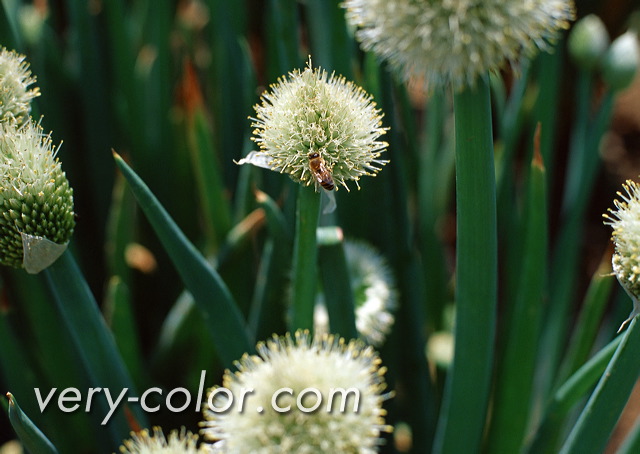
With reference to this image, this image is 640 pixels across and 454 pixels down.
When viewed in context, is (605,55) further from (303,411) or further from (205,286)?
(303,411)

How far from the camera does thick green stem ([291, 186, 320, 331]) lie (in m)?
0.87

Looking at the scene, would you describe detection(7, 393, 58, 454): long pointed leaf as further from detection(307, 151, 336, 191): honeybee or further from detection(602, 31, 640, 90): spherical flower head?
detection(602, 31, 640, 90): spherical flower head

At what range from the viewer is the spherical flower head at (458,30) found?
0.64m

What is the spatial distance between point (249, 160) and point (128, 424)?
19.6 inches

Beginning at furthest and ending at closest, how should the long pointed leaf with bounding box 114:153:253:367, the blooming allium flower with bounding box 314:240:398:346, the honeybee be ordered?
the blooming allium flower with bounding box 314:240:398:346, the long pointed leaf with bounding box 114:153:253:367, the honeybee

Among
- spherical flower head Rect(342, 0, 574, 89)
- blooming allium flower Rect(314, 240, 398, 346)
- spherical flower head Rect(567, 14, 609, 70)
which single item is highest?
spherical flower head Rect(342, 0, 574, 89)

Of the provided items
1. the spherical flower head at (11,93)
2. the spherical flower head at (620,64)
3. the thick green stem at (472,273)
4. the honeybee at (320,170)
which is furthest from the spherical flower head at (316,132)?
the spherical flower head at (620,64)

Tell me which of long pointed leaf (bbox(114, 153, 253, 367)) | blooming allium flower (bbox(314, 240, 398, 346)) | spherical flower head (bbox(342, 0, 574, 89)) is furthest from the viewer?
blooming allium flower (bbox(314, 240, 398, 346))

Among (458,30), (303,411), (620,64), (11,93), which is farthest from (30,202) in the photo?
(620,64)

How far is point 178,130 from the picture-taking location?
1.84 metres

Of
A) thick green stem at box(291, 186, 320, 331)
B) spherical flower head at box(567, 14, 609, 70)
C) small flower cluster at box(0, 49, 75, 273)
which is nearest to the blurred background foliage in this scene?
spherical flower head at box(567, 14, 609, 70)

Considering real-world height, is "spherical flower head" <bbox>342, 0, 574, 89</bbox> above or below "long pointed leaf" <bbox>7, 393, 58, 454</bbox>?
above

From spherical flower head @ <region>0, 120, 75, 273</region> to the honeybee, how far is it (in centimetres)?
31

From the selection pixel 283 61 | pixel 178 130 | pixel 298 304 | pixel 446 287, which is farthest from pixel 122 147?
pixel 298 304
